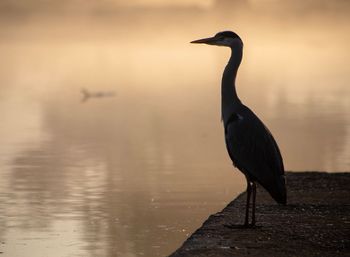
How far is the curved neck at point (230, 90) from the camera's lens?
1616 cm

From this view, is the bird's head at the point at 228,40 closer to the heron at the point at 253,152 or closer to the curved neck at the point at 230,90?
the curved neck at the point at 230,90

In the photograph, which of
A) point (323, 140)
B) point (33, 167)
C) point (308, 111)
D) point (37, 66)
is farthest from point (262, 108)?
point (37, 66)

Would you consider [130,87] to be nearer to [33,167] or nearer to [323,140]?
[323,140]

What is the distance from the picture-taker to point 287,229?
1521 centimetres

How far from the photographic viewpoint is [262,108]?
6375 cm

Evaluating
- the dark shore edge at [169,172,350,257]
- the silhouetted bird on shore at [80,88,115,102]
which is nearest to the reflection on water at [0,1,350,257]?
the dark shore edge at [169,172,350,257]

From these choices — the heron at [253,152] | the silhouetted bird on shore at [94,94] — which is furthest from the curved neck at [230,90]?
the silhouetted bird on shore at [94,94]

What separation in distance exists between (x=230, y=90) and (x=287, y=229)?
7.13ft

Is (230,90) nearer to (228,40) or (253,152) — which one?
(228,40)

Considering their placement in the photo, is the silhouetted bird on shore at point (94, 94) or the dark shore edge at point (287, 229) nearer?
the dark shore edge at point (287, 229)

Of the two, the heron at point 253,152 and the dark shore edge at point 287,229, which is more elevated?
the heron at point 253,152

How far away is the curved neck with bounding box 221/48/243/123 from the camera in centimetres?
1616

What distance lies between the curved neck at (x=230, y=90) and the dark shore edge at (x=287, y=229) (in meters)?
1.44

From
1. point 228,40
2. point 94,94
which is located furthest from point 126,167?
point 94,94
